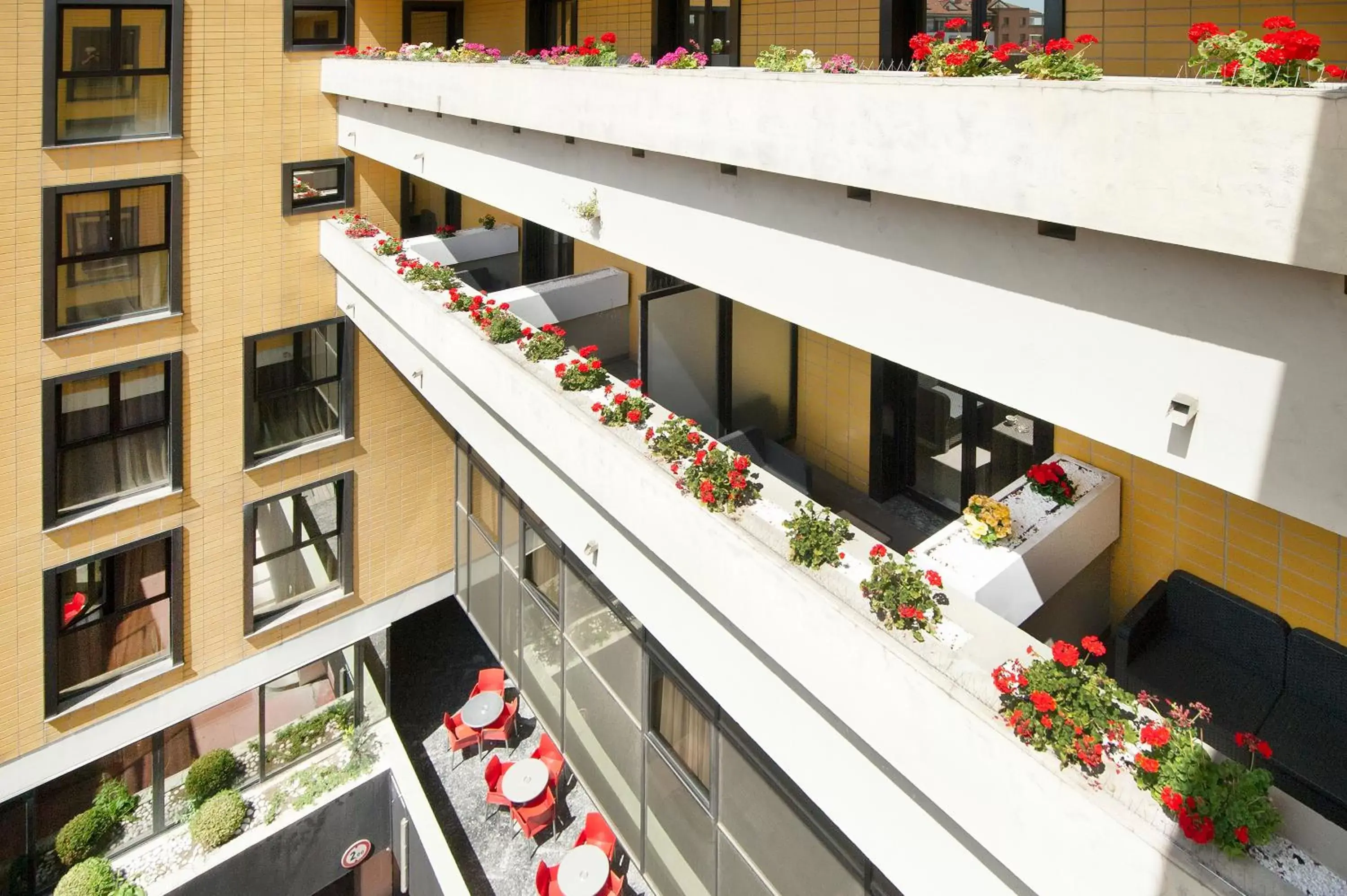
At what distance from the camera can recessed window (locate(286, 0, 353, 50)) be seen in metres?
13.4

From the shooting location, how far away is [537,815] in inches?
537

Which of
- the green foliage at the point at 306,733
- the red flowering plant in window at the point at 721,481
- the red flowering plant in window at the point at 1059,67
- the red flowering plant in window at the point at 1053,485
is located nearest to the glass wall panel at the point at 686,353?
the red flowering plant in window at the point at 721,481

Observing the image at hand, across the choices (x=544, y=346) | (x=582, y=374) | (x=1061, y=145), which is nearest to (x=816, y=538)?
(x=1061, y=145)

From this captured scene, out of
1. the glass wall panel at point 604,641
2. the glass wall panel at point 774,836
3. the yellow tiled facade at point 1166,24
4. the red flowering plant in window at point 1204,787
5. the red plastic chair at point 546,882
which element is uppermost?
the yellow tiled facade at point 1166,24

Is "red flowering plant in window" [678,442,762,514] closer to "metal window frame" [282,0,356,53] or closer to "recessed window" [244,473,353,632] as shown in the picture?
"recessed window" [244,473,353,632]

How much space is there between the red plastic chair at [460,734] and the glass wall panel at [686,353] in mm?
7898

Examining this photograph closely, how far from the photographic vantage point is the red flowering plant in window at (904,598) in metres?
5.26

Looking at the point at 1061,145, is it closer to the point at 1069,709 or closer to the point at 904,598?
the point at 904,598

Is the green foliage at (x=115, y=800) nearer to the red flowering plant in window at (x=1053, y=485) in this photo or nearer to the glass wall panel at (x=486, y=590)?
the glass wall panel at (x=486, y=590)

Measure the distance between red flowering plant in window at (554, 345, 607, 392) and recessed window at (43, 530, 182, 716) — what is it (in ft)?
28.5

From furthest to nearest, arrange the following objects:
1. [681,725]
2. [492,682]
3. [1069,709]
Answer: [492,682]
[681,725]
[1069,709]

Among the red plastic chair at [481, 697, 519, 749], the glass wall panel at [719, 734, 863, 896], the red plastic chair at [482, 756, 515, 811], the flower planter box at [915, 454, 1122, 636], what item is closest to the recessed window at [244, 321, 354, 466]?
the red plastic chair at [481, 697, 519, 749]

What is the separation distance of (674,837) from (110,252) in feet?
38.5

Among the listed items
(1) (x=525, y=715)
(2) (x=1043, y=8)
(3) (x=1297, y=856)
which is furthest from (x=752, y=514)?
(1) (x=525, y=715)
